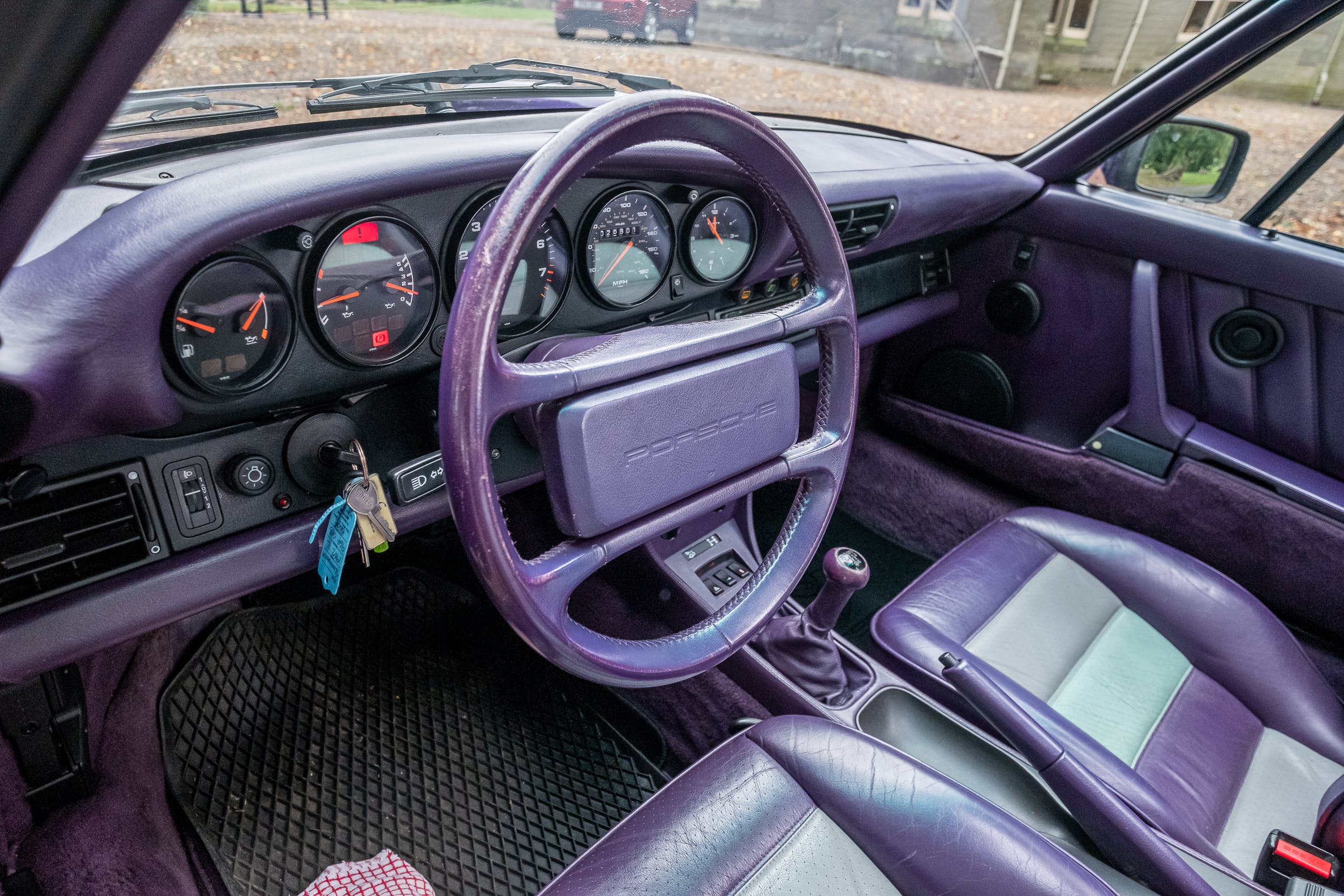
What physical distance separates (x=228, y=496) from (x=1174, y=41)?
88.6 inches

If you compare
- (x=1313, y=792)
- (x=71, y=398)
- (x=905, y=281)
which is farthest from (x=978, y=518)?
(x=71, y=398)

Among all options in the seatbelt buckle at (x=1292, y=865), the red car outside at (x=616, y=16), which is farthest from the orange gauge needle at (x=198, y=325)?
the seatbelt buckle at (x=1292, y=865)

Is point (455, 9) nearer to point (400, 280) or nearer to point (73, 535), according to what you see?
point (400, 280)

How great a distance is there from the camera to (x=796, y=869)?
1146 mm

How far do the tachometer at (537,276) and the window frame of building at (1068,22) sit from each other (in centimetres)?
244

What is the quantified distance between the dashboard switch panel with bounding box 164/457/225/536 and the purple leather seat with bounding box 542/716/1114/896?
696 mm

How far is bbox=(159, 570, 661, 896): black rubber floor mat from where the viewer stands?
1.65 m

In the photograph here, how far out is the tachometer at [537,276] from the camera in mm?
1373

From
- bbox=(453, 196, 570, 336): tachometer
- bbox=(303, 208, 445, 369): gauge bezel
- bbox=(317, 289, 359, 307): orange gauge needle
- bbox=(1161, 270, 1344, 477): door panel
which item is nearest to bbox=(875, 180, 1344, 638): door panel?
bbox=(1161, 270, 1344, 477): door panel

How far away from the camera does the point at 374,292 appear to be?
128cm

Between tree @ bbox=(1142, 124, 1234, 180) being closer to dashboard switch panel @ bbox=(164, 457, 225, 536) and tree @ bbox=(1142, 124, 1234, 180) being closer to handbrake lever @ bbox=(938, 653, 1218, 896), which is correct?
handbrake lever @ bbox=(938, 653, 1218, 896)

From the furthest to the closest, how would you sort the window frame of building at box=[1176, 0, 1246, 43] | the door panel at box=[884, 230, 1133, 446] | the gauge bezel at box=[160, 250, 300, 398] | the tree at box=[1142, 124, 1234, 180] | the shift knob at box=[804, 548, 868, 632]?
the door panel at box=[884, 230, 1133, 446]
the tree at box=[1142, 124, 1234, 180]
the window frame of building at box=[1176, 0, 1246, 43]
the shift knob at box=[804, 548, 868, 632]
the gauge bezel at box=[160, 250, 300, 398]

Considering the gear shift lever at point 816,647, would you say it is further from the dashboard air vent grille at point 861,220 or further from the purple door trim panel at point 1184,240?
the purple door trim panel at point 1184,240

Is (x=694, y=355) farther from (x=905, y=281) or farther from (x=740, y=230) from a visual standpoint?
(x=905, y=281)
